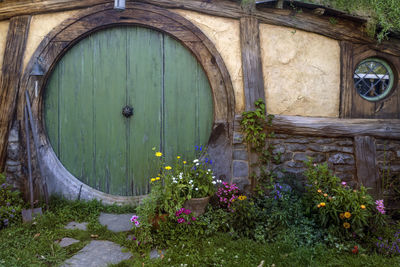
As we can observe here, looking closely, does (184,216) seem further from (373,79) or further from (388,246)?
(373,79)

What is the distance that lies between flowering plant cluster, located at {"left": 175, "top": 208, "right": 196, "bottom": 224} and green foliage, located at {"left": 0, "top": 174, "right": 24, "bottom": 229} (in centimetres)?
190

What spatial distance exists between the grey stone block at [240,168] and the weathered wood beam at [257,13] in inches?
70.4

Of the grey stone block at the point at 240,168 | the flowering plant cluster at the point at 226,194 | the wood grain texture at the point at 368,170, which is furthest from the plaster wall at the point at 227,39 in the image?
the wood grain texture at the point at 368,170

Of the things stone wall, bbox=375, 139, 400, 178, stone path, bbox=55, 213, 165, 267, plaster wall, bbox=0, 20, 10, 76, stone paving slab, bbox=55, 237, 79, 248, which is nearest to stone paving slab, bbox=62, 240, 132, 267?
stone path, bbox=55, 213, 165, 267

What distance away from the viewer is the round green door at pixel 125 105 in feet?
12.7

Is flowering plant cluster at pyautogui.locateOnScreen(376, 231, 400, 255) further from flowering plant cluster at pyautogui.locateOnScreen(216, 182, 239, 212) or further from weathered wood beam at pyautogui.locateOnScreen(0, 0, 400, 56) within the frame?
weathered wood beam at pyautogui.locateOnScreen(0, 0, 400, 56)

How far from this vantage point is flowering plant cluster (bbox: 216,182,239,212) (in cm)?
341

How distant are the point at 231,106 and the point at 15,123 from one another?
2.73 m

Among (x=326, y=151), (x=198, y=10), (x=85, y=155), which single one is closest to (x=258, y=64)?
(x=198, y=10)

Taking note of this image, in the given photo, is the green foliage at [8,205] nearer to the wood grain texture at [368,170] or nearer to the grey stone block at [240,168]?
the grey stone block at [240,168]

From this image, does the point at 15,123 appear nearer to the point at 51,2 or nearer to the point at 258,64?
the point at 51,2

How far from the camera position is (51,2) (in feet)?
12.1

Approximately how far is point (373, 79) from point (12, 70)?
4634 mm

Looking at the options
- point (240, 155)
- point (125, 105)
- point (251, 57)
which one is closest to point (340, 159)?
point (240, 155)
